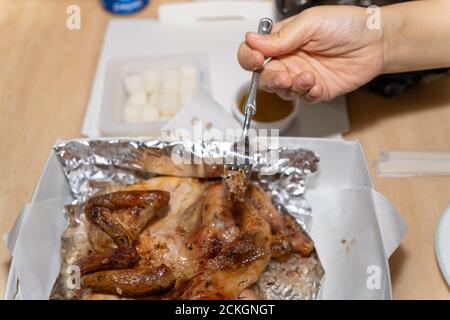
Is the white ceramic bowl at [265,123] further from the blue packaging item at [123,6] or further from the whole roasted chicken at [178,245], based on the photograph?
the blue packaging item at [123,6]

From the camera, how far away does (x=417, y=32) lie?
122cm

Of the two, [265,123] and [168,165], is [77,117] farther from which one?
[265,123]

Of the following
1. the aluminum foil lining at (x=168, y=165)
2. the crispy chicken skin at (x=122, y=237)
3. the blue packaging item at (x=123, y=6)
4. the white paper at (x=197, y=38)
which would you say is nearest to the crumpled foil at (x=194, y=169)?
the aluminum foil lining at (x=168, y=165)

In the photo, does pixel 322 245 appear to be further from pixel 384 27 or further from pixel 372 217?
pixel 384 27

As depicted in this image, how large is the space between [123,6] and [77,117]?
0.52 metres

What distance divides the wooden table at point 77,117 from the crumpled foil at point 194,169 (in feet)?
0.65

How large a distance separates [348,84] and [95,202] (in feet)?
2.35

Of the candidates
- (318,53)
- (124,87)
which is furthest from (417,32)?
(124,87)

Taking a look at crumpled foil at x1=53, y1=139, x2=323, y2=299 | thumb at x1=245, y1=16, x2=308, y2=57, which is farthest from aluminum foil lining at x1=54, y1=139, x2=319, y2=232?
thumb at x1=245, y1=16, x2=308, y2=57

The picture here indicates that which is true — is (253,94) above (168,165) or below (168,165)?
above

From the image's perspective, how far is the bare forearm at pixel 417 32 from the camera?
47.7 inches

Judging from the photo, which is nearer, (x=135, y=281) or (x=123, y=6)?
(x=135, y=281)

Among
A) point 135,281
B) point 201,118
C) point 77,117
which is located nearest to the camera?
point 135,281

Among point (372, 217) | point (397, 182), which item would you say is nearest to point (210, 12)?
point (397, 182)
